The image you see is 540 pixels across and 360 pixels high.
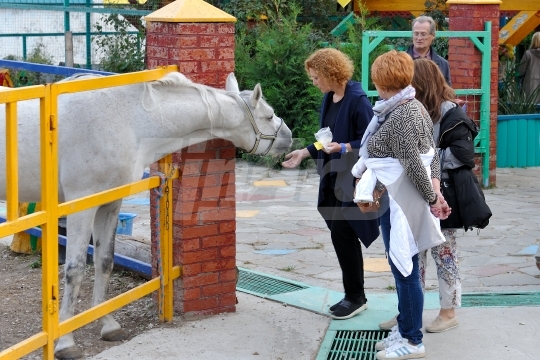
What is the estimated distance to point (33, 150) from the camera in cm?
464

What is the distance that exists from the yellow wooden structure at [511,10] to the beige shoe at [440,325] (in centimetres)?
827

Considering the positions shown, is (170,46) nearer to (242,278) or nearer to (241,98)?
(241,98)

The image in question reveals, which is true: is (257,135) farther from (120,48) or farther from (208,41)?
(120,48)

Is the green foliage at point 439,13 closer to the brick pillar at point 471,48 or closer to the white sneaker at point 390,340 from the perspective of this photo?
the brick pillar at point 471,48

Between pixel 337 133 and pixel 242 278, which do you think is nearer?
pixel 337 133

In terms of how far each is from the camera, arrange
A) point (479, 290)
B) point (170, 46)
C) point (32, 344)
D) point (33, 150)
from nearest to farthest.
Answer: point (32, 344) → point (33, 150) → point (170, 46) → point (479, 290)

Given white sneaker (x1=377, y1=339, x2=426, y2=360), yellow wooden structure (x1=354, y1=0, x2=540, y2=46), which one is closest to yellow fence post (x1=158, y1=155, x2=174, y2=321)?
white sneaker (x1=377, y1=339, x2=426, y2=360)

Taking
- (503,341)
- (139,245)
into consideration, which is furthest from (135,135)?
(503,341)

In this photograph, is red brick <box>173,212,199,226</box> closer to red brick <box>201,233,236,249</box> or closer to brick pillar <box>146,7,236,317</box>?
brick pillar <box>146,7,236,317</box>

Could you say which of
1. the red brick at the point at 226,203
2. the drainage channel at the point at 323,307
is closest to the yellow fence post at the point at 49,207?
the red brick at the point at 226,203

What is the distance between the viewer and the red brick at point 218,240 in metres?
5.33

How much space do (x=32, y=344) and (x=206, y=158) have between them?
5.29 ft

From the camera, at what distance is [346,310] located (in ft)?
17.7

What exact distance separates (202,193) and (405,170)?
1368 millimetres
